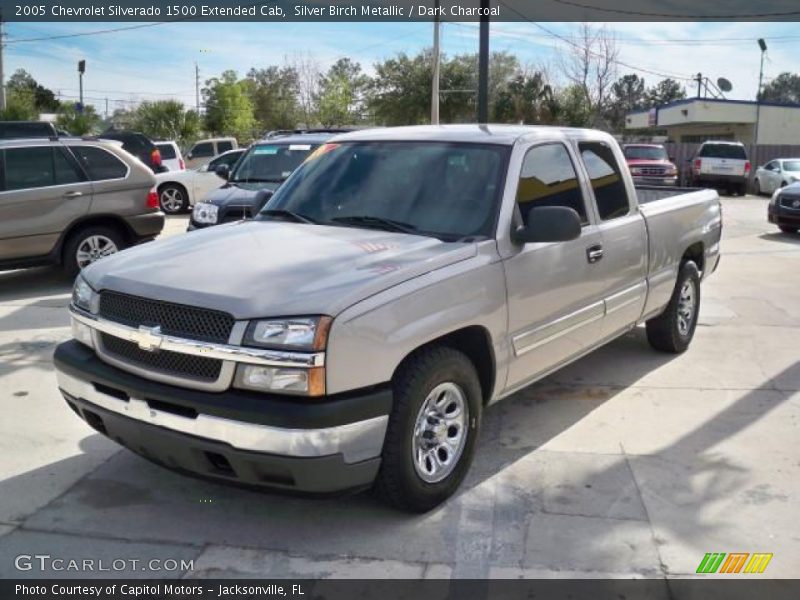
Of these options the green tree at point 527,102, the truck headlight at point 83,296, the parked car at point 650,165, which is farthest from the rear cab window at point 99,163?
the green tree at point 527,102

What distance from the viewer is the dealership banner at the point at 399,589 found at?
10.2 ft

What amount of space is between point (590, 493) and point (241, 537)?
1776mm

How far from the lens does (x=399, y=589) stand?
3.15 meters

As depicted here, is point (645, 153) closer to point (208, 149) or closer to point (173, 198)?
point (208, 149)

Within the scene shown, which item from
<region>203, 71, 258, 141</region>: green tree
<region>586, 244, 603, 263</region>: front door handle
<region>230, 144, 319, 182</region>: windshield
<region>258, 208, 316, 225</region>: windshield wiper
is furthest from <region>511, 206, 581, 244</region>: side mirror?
<region>203, 71, 258, 141</region>: green tree

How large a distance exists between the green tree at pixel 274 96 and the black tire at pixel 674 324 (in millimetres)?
52102

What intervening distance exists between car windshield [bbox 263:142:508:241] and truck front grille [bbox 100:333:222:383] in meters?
1.36

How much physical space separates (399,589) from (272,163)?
25.4 ft

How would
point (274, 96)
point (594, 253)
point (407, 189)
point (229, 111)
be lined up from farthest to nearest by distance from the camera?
1. point (274, 96)
2. point (229, 111)
3. point (594, 253)
4. point (407, 189)

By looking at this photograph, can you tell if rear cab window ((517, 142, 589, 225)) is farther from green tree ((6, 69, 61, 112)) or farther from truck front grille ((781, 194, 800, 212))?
green tree ((6, 69, 61, 112))

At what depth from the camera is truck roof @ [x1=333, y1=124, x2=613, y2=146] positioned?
4.49 meters

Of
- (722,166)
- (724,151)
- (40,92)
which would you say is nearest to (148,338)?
(722,166)

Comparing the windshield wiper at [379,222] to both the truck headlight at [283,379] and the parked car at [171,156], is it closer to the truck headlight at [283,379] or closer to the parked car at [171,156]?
the truck headlight at [283,379]

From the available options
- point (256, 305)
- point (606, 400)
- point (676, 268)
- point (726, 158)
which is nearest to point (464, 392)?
point (256, 305)
